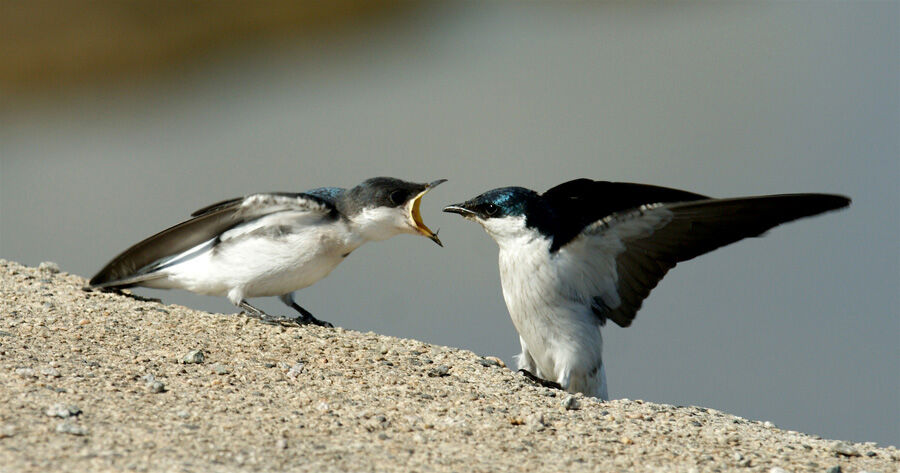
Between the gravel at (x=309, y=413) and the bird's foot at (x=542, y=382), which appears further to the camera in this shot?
the bird's foot at (x=542, y=382)

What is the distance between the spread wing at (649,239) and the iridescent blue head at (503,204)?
0.39 metres

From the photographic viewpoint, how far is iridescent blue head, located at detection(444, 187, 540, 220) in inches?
282

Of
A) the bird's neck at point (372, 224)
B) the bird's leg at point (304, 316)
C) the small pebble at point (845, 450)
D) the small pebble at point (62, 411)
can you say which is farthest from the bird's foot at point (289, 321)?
the small pebble at point (845, 450)

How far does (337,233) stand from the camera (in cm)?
771

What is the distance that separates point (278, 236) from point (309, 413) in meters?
2.34

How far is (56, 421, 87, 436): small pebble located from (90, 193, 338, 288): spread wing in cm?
287

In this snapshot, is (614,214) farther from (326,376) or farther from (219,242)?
(219,242)

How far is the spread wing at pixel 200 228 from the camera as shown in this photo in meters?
7.70

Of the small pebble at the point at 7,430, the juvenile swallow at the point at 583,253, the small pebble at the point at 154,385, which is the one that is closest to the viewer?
the small pebble at the point at 7,430

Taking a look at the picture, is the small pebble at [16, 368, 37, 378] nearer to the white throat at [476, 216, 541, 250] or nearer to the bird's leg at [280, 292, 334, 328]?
the bird's leg at [280, 292, 334, 328]

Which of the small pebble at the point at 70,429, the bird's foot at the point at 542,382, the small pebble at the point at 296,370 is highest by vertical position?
the bird's foot at the point at 542,382

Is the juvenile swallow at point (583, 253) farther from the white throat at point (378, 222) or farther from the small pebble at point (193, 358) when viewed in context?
the small pebble at point (193, 358)

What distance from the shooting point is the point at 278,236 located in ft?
25.3

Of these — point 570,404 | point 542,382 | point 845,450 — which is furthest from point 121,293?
point 845,450
